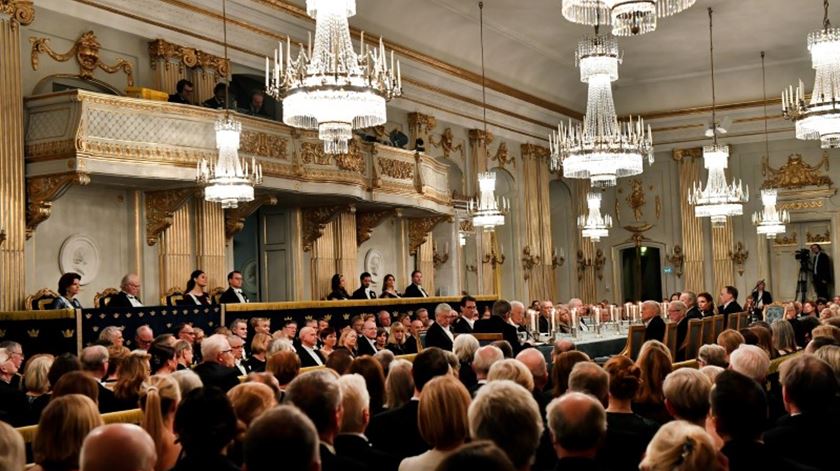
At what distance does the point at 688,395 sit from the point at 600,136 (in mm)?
9088

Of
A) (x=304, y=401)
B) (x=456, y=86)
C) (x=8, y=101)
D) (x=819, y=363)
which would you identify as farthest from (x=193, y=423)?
(x=456, y=86)

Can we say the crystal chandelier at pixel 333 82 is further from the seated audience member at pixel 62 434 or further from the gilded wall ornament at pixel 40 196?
the seated audience member at pixel 62 434

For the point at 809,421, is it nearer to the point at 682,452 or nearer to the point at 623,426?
the point at 623,426

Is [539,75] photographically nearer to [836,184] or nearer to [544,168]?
[544,168]

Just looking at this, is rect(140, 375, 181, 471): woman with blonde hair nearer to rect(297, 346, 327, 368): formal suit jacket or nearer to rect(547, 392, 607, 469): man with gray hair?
rect(547, 392, 607, 469): man with gray hair

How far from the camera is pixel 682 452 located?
10.9 feet

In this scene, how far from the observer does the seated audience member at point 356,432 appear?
15.0 feet

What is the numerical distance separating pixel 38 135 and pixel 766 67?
2056 cm

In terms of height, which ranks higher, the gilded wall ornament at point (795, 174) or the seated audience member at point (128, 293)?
→ the gilded wall ornament at point (795, 174)

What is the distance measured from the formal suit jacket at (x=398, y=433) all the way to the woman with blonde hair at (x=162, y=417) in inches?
44.0

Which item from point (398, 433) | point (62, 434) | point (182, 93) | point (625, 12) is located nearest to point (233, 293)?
point (182, 93)

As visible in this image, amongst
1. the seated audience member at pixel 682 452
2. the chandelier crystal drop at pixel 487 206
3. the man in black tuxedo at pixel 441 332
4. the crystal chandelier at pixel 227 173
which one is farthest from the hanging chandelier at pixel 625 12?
the chandelier crystal drop at pixel 487 206

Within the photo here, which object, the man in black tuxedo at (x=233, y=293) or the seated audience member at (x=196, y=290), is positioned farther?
the man in black tuxedo at (x=233, y=293)

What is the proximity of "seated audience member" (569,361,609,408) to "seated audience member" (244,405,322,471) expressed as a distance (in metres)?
2.43
